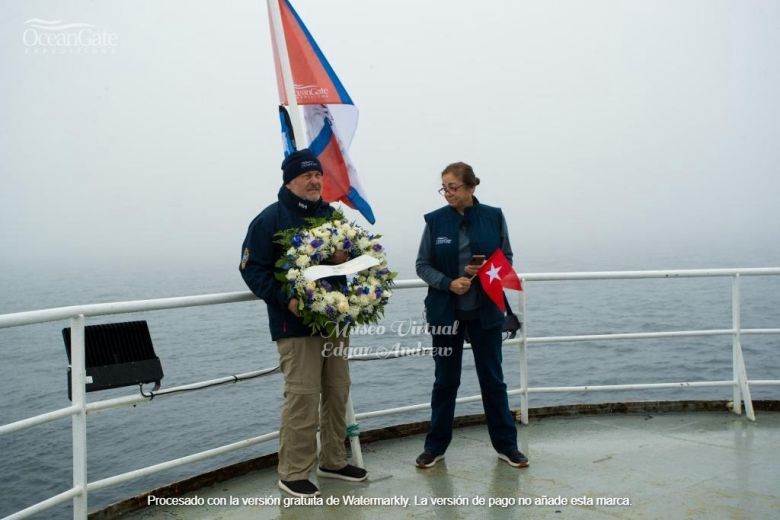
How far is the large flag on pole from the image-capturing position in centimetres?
436

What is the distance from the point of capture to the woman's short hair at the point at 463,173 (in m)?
3.92

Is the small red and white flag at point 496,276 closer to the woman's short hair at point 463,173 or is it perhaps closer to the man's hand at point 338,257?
the woman's short hair at point 463,173

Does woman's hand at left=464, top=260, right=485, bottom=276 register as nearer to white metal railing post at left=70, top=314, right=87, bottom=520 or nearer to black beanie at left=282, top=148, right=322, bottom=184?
black beanie at left=282, top=148, right=322, bottom=184

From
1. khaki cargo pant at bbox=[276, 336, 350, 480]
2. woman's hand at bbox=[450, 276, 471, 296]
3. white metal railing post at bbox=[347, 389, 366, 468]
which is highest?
woman's hand at bbox=[450, 276, 471, 296]

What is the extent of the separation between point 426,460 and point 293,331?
Answer: 1.18 m

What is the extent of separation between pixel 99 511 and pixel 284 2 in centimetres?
301

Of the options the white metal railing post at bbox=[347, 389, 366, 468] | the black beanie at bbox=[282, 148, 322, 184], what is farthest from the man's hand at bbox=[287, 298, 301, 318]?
the white metal railing post at bbox=[347, 389, 366, 468]

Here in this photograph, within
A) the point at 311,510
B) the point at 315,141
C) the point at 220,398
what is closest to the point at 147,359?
the point at 311,510

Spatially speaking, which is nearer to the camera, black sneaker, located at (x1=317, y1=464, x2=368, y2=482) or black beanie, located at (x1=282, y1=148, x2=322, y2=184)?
black beanie, located at (x1=282, y1=148, x2=322, y2=184)

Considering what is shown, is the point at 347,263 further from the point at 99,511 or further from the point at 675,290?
the point at 675,290

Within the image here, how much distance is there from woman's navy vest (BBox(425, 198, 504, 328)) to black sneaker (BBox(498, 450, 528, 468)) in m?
0.77

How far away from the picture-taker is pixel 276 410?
1691 centimetres

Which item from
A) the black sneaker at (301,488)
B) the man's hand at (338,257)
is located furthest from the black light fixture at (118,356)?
the man's hand at (338,257)

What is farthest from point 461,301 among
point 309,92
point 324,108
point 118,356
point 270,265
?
point 118,356
